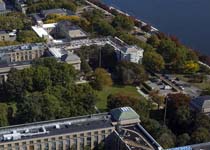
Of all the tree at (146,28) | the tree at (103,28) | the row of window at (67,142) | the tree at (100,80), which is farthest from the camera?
the tree at (146,28)

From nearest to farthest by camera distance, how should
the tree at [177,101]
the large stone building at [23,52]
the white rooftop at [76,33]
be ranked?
the tree at [177,101]
the large stone building at [23,52]
the white rooftop at [76,33]

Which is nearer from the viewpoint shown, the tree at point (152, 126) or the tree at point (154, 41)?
the tree at point (152, 126)

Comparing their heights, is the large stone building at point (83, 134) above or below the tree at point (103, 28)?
above

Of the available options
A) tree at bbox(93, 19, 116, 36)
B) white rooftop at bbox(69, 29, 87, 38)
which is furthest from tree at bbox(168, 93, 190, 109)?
tree at bbox(93, 19, 116, 36)

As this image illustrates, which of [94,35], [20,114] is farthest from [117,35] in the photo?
[20,114]

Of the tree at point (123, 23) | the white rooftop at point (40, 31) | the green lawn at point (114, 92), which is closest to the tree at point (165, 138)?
the green lawn at point (114, 92)

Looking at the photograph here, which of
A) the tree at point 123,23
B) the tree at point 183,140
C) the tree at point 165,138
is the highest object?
the tree at point 165,138

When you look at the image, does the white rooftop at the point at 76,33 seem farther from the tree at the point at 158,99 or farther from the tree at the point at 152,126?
the tree at the point at 152,126

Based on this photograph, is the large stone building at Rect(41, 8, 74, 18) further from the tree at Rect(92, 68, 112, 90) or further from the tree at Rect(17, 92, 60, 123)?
the tree at Rect(17, 92, 60, 123)
